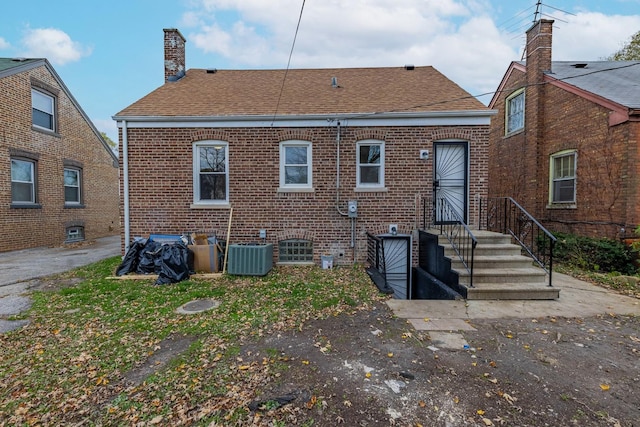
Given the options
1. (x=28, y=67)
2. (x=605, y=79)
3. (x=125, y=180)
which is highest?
(x=28, y=67)

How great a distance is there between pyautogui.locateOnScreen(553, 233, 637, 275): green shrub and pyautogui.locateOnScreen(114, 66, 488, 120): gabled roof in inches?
160

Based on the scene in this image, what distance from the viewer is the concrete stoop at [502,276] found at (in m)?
5.34

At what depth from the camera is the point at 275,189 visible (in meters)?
8.12

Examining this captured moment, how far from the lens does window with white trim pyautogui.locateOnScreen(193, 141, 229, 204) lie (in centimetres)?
819

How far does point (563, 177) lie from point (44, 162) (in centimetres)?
1793

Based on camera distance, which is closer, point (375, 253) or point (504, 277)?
point (504, 277)

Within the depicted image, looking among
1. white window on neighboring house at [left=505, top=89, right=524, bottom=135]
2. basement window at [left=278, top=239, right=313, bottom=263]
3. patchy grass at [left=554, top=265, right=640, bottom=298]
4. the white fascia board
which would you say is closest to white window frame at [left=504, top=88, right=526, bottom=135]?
white window on neighboring house at [left=505, top=89, right=524, bottom=135]

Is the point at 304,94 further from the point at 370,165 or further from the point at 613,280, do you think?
the point at 613,280

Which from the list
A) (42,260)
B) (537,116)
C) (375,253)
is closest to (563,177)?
(537,116)

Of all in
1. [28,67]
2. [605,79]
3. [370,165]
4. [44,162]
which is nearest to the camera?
[370,165]

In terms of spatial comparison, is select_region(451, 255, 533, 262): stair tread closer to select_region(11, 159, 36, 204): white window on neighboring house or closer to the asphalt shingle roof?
select_region(11, 159, 36, 204): white window on neighboring house

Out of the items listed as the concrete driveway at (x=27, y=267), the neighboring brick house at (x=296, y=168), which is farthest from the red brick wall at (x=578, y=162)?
the concrete driveway at (x=27, y=267)

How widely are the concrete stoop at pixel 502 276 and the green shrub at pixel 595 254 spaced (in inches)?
108

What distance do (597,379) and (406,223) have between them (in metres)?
5.23
